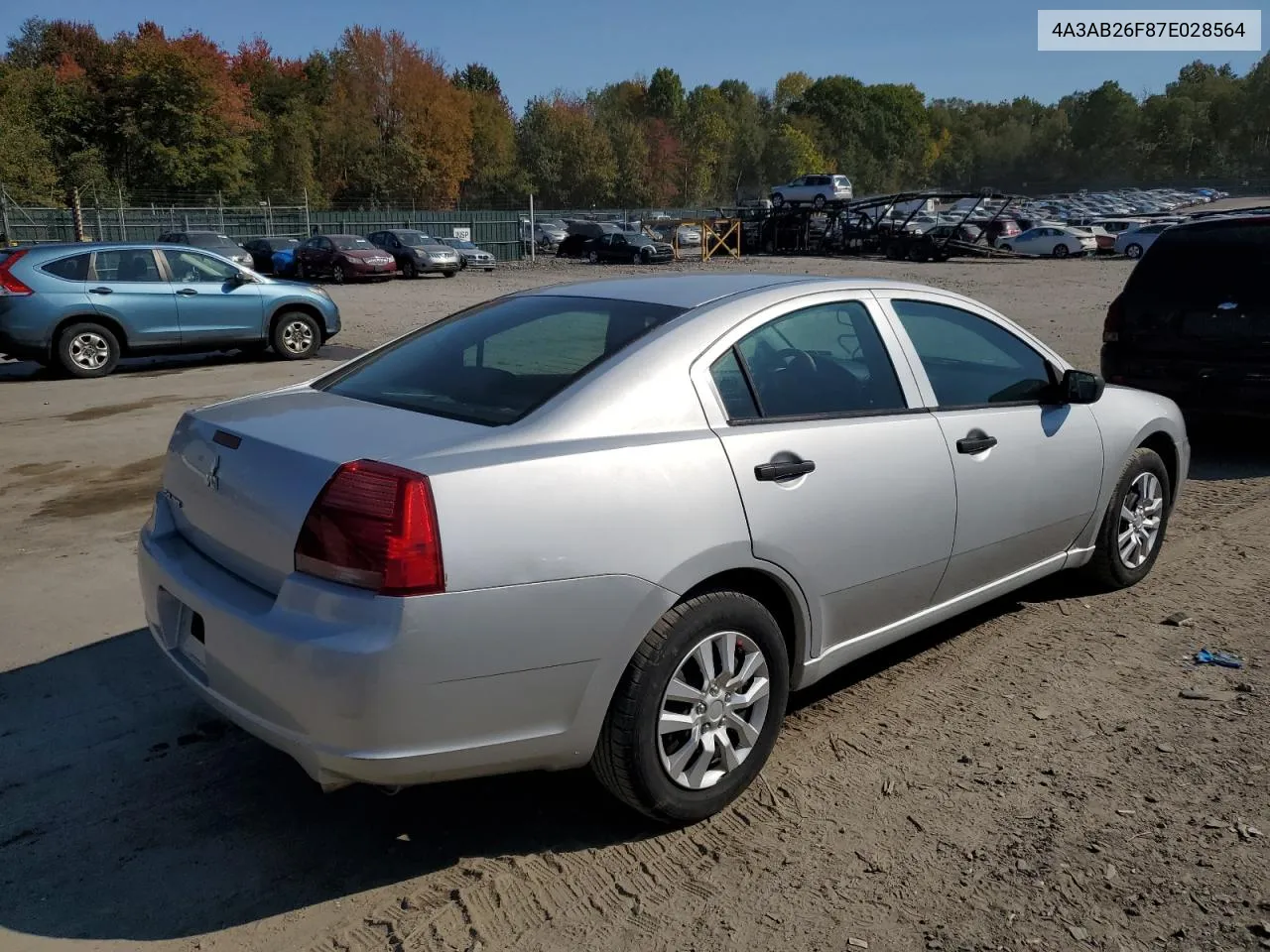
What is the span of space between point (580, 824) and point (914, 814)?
1033 mm

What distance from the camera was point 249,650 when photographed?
285 cm

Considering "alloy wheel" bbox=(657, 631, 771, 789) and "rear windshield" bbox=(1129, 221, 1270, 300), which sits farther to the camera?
"rear windshield" bbox=(1129, 221, 1270, 300)

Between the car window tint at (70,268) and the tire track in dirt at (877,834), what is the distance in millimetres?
11347

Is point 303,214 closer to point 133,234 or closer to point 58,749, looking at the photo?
point 133,234

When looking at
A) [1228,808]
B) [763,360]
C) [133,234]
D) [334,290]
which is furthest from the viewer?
[133,234]

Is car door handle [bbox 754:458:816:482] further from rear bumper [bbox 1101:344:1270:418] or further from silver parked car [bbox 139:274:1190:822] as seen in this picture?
rear bumper [bbox 1101:344:1270:418]

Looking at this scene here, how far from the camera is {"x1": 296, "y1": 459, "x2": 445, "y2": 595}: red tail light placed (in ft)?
8.69

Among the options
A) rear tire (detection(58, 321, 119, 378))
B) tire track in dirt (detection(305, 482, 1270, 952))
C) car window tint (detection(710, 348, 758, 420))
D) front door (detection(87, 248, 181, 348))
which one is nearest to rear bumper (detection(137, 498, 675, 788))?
tire track in dirt (detection(305, 482, 1270, 952))

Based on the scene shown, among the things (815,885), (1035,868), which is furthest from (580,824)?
(1035,868)

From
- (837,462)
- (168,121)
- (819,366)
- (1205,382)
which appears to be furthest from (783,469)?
(168,121)

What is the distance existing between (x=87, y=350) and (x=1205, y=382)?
11.6 meters

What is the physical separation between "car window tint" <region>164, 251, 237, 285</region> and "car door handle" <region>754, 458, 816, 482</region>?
11.6 metres

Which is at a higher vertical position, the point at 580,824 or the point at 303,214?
the point at 303,214

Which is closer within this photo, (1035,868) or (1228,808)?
(1035,868)
